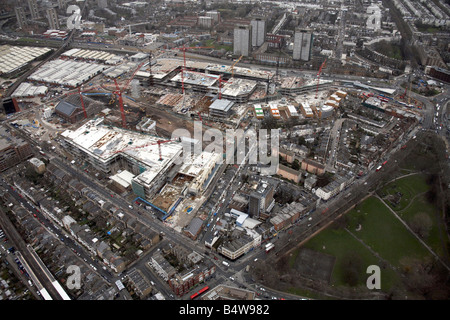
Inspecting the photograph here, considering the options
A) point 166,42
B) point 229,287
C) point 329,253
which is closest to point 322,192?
point 329,253

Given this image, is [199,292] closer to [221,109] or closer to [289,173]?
[289,173]

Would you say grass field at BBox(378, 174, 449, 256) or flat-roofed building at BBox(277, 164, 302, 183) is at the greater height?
flat-roofed building at BBox(277, 164, 302, 183)

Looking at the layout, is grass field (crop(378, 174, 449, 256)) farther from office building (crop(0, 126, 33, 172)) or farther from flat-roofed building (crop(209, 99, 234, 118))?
office building (crop(0, 126, 33, 172))

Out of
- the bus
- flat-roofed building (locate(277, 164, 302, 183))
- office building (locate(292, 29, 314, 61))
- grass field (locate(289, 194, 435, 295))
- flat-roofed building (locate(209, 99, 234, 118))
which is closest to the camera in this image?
the bus

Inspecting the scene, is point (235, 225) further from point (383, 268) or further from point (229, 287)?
point (383, 268)
